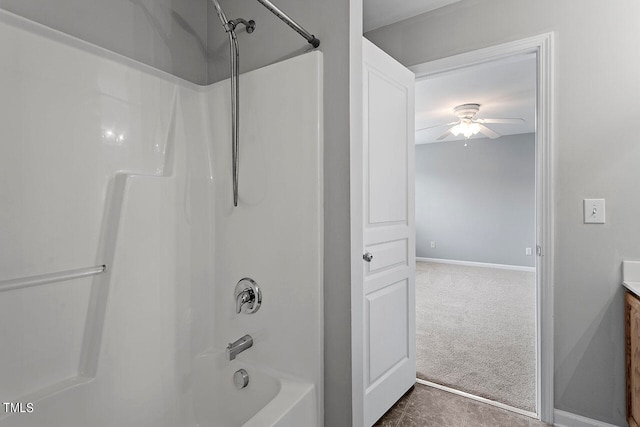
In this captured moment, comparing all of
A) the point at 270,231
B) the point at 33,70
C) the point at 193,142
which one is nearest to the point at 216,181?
the point at 193,142

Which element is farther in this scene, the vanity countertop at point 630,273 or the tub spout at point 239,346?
the vanity countertop at point 630,273

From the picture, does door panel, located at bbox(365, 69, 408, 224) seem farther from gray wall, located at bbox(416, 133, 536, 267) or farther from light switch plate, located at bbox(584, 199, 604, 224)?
gray wall, located at bbox(416, 133, 536, 267)

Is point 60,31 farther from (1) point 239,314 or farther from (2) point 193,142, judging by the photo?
(1) point 239,314

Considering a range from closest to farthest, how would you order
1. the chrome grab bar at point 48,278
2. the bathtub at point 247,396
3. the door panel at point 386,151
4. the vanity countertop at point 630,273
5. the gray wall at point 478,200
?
the chrome grab bar at point 48,278
the bathtub at point 247,396
the vanity countertop at point 630,273
the door panel at point 386,151
the gray wall at point 478,200

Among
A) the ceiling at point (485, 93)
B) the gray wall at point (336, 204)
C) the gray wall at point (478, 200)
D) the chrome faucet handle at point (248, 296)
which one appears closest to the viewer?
the gray wall at point (336, 204)

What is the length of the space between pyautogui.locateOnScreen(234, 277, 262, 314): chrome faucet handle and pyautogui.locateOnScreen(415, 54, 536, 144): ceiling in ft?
7.00

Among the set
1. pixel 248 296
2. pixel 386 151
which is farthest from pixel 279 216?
pixel 386 151

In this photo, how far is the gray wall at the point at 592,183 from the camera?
5.41ft

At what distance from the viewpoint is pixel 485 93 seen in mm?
3887

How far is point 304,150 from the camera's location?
1335 millimetres

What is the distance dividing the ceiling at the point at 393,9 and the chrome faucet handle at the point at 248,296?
6.25 ft

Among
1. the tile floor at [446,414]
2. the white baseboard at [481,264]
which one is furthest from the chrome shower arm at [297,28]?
the white baseboard at [481,264]

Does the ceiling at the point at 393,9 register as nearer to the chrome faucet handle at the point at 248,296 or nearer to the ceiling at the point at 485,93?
the ceiling at the point at 485,93

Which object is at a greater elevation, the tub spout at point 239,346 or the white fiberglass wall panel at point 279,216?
the white fiberglass wall panel at point 279,216
